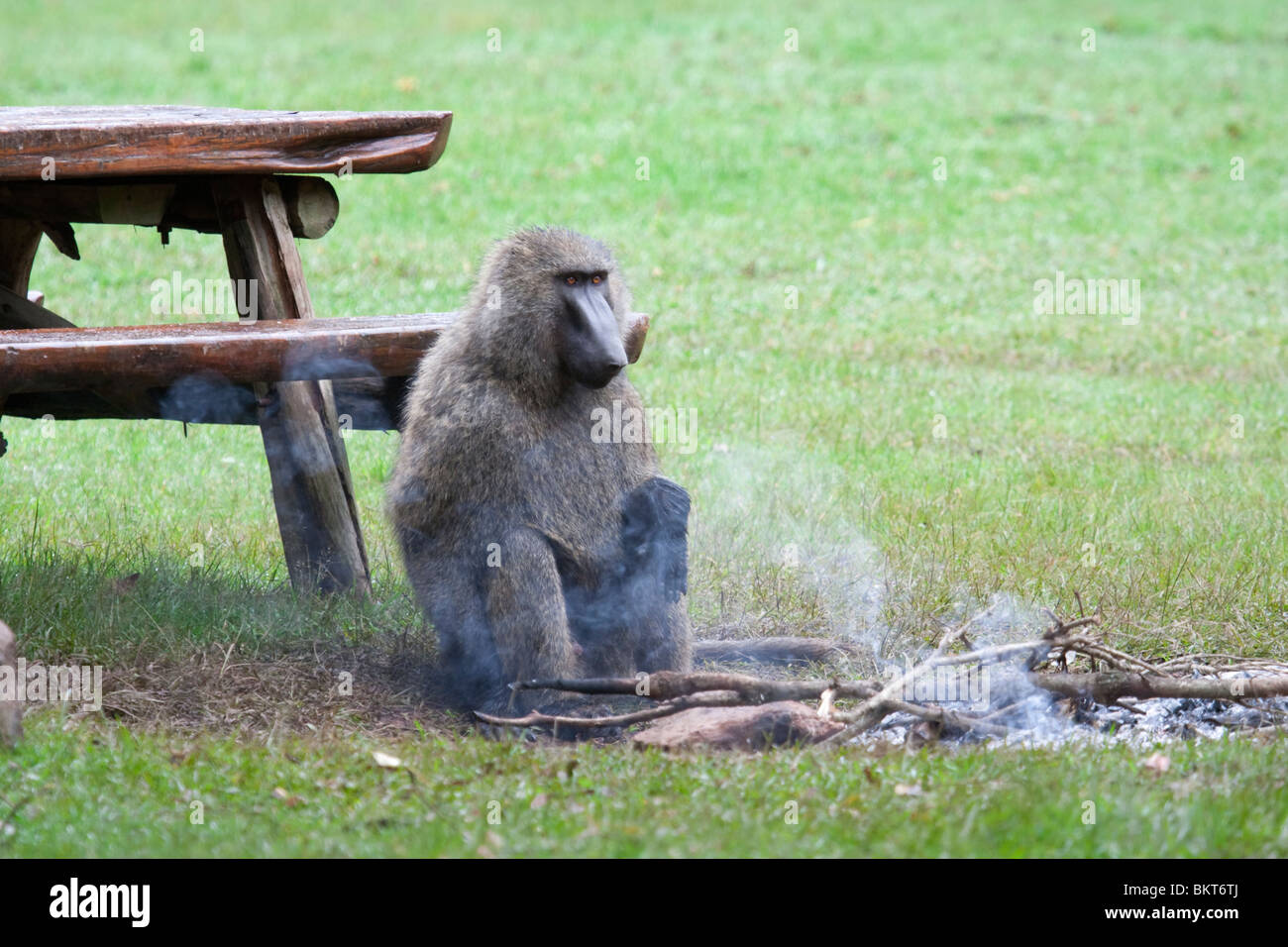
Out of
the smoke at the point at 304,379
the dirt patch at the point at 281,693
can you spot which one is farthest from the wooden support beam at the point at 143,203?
the dirt patch at the point at 281,693

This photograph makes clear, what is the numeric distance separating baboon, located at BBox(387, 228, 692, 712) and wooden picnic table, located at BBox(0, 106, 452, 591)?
435 millimetres

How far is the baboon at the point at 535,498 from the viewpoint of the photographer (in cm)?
413

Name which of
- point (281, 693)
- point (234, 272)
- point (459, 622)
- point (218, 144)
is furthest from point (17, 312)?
point (459, 622)

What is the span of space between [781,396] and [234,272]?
389cm

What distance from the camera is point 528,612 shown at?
410 cm

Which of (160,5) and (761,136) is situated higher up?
(160,5)

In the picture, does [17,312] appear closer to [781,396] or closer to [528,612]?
[528,612]

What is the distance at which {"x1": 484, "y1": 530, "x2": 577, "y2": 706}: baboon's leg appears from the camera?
4102 millimetres

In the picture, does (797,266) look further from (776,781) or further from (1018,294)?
(776,781)

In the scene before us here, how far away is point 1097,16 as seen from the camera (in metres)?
21.7

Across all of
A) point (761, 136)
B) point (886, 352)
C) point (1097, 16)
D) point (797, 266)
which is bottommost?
point (886, 352)

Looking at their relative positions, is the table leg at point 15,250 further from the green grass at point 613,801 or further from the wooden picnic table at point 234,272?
the green grass at point 613,801

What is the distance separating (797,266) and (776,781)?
8.81 meters

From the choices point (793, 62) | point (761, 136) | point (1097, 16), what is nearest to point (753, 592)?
point (761, 136)
